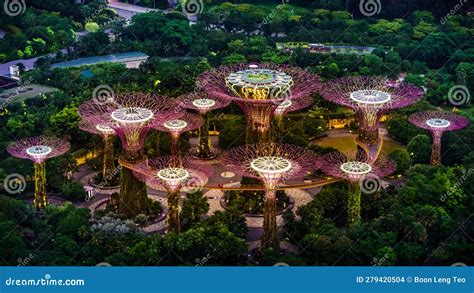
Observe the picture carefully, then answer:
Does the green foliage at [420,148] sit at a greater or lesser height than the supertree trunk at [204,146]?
greater

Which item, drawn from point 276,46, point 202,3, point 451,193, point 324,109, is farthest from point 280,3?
point 451,193

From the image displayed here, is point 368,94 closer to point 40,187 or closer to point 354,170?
point 354,170

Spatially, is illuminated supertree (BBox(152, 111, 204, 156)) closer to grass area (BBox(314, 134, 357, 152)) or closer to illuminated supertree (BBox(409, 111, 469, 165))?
grass area (BBox(314, 134, 357, 152))

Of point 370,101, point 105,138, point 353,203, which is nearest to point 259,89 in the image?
point 370,101

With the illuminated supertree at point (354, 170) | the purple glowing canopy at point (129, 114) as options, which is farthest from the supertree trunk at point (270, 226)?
the purple glowing canopy at point (129, 114)

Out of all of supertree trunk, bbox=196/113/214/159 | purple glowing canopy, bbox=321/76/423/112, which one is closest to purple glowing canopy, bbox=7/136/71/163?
supertree trunk, bbox=196/113/214/159

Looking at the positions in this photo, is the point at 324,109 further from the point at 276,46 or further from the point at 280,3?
the point at 280,3

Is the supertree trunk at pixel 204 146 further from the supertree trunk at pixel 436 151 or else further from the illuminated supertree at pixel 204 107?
the supertree trunk at pixel 436 151
